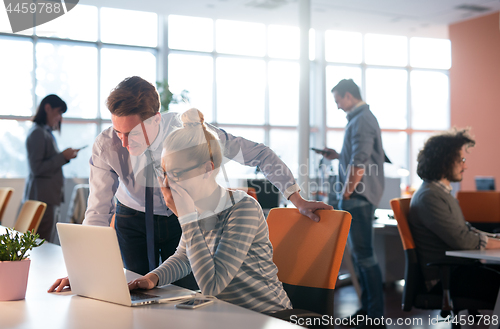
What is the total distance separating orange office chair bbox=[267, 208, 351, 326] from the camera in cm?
151

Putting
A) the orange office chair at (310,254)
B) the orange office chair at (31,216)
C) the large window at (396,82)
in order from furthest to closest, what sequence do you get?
the large window at (396,82)
the orange office chair at (31,216)
the orange office chair at (310,254)

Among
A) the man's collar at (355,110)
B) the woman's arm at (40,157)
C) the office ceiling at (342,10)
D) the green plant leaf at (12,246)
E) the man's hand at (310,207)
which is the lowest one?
the green plant leaf at (12,246)

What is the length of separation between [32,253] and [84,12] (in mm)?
6571

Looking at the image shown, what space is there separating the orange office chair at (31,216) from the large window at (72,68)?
15.5 feet

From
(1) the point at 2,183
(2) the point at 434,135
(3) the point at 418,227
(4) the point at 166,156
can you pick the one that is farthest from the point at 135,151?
(1) the point at 2,183

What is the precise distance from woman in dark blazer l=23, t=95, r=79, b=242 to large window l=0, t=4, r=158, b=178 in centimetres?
373

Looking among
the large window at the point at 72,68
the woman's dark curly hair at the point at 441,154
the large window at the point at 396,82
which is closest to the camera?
the woman's dark curly hair at the point at 441,154

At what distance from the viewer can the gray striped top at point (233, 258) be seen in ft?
4.15

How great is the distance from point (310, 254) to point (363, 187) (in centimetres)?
171

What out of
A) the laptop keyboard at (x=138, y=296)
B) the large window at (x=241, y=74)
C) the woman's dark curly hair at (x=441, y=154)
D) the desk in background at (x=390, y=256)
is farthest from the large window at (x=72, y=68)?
the laptop keyboard at (x=138, y=296)

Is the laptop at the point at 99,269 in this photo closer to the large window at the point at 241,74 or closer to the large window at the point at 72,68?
the large window at the point at 72,68

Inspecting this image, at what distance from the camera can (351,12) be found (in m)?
7.90

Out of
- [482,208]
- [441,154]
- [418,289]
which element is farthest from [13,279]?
[482,208]

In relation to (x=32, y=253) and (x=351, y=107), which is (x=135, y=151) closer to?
(x=32, y=253)
